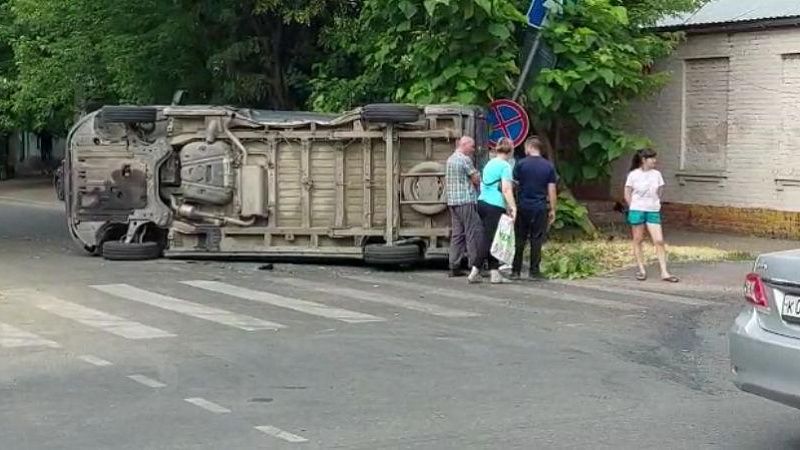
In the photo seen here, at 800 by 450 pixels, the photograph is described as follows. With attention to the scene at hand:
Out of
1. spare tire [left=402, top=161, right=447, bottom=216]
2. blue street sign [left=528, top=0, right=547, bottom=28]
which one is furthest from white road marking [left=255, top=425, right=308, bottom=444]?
blue street sign [left=528, top=0, right=547, bottom=28]

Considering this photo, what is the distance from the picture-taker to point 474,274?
48.5 ft

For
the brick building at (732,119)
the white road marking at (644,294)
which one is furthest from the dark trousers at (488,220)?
the brick building at (732,119)

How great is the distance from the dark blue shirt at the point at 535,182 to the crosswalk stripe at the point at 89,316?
5.53 m

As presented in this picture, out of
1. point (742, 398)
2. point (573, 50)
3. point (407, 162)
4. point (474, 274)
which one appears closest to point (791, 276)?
point (742, 398)

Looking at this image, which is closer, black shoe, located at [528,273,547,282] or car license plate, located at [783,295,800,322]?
car license plate, located at [783,295,800,322]

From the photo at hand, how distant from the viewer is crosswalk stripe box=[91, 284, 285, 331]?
11.4 metres

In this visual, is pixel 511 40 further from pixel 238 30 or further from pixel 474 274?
pixel 238 30

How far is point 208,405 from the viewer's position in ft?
26.2

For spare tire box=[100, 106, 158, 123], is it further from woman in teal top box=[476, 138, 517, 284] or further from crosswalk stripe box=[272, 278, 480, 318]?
woman in teal top box=[476, 138, 517, 284]

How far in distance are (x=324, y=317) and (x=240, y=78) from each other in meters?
11.5

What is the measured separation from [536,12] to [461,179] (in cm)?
361

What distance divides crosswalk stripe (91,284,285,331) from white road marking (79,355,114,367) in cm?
179

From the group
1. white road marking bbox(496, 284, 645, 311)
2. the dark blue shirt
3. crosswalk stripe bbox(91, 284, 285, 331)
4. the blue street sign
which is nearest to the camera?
crosswalk stripe bbox(91, 284, 285, 331)

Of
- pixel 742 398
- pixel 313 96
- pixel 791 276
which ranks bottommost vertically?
pixel 742 398
